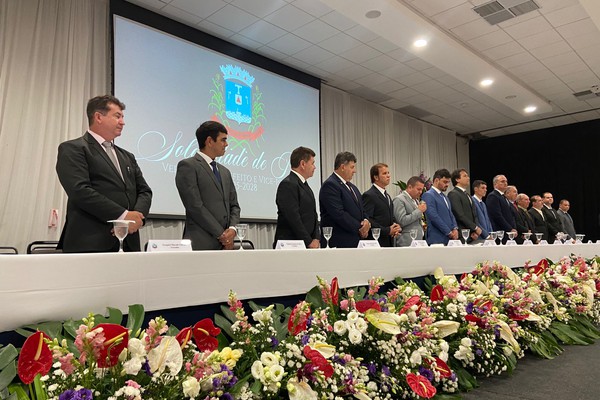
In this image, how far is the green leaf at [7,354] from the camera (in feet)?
2.44

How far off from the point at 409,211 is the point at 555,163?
279 inches

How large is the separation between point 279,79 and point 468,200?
271 centimetres

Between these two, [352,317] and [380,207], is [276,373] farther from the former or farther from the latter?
[380,207]

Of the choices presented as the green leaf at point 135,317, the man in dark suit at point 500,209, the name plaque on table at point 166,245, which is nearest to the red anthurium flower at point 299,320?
A: the green leaf at point 135,317

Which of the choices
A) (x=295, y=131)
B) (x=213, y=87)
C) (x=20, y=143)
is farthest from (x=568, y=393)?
(x=295, y=131)

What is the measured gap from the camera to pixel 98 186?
5.90 ft

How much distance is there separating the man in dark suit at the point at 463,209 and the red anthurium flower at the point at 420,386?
2.75m

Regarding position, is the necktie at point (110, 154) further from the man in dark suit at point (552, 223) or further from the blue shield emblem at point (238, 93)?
the man in dark suit at point (552, 223)

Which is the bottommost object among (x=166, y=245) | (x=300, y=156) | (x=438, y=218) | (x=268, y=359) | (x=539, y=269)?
(x=268, y=359)

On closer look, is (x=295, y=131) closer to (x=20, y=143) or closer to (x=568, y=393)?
(x=20, y=143)

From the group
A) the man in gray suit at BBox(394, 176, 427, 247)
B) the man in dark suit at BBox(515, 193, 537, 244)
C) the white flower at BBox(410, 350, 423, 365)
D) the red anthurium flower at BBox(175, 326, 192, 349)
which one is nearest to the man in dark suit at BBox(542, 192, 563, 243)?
the man in dark suit at BBox(515, 193, 537, 244)

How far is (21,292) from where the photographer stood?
0.81 metres

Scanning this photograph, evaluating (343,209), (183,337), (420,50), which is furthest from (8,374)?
(420,50)

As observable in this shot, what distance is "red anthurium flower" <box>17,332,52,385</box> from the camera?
0.68 meters
